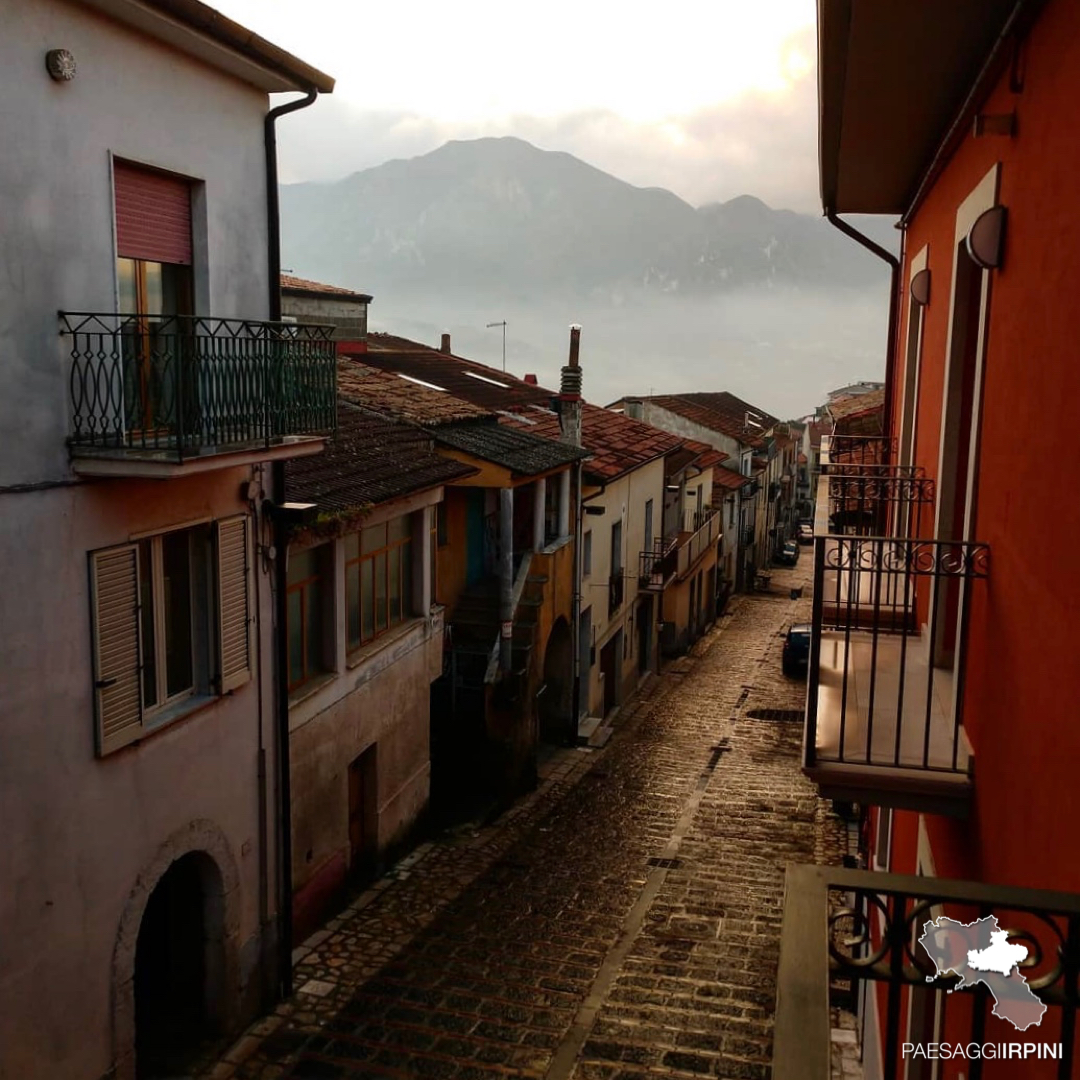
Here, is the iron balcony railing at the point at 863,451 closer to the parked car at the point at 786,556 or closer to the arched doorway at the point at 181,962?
the arched doorway at the point at 181,962

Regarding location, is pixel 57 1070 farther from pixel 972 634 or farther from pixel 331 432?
pixel 972 634

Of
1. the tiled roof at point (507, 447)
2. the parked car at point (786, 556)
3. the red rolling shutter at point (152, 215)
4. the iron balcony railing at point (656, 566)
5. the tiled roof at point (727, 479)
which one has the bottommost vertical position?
the parked car at point (786, 556)

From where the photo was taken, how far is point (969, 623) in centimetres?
566

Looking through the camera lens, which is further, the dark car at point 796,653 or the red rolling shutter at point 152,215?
the dark car at point 796,653

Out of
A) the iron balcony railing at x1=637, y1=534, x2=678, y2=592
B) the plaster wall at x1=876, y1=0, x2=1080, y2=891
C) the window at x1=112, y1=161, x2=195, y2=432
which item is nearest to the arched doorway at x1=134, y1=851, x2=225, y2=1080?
the window at x1=112, y1=161, x2=195, y2=432

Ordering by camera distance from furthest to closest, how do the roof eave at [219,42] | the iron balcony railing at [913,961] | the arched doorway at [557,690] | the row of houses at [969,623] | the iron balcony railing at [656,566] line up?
the iron balcony railing at [656,566], the arched doorway at [557,690], the roof eave at [219,42], the row of houses at [969,623], the iron balcony railing at [913,961]

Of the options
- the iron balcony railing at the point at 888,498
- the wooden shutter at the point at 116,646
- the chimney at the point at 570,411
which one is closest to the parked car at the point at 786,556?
the chimney at the point at 570,411

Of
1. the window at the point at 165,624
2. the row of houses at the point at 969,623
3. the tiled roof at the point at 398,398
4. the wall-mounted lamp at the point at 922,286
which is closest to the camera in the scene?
the row of houses at the point at 969,623

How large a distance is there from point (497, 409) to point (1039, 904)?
952 inches

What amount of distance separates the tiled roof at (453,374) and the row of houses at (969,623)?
1813 centimetres

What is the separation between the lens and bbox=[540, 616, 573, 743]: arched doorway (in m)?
24.3

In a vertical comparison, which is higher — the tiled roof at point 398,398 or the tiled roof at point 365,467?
the tiled roof at point 398,398

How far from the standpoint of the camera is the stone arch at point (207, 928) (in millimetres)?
9258

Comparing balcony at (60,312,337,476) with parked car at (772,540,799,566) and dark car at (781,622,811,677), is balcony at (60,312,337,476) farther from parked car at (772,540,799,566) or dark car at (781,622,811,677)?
parked car at (772,540,799,566)
